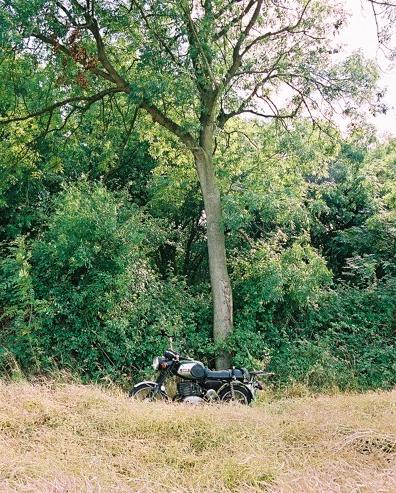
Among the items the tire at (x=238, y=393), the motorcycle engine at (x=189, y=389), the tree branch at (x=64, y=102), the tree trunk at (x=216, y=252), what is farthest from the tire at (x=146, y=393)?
the tree branch at (x=64, y=102)

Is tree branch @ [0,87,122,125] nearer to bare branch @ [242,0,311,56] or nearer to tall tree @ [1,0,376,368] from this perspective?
tall tree @ [1,0,376,368]

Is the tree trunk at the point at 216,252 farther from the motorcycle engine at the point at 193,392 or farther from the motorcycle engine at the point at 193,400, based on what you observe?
the motorcycle engine at the point at 193,400

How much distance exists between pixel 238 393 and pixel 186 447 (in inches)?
106

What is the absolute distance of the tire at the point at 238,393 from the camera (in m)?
6.78

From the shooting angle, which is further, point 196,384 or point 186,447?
point 196,384

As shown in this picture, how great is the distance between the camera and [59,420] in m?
4.78

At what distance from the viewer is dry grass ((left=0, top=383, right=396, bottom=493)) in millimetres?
3439

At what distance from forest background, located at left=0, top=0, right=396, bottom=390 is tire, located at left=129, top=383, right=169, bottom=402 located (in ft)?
→ 4.58

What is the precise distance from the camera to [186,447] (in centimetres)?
423

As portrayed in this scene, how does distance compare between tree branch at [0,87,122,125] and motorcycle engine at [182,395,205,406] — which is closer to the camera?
motorcycle engine at [182,395,205,406]

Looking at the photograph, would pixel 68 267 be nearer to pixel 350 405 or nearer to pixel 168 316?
pixel 168 316

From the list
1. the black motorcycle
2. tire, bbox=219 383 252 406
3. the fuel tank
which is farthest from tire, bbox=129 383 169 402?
tire, bbox=219 383 252 406

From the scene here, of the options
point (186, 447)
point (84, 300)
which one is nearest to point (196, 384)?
point (84, 300)

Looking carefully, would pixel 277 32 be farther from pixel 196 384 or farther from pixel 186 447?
pixel 186 447
